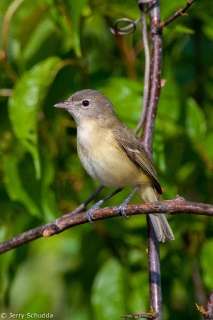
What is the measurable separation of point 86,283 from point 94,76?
158 cm

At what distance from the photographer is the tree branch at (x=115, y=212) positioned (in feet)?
7.97

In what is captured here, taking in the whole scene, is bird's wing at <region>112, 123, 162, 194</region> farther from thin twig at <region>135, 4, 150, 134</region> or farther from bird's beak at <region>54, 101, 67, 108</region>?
bird's beak at <region>54, 101, 67, 108</region>

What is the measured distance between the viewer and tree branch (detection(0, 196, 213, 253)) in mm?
2430

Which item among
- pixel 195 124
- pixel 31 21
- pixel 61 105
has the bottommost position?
pixel 195 124

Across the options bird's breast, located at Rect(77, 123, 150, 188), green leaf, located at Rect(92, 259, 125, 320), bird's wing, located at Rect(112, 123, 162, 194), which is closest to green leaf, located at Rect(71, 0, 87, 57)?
bird's wing, located at Rect(112, 123, 162, 194)

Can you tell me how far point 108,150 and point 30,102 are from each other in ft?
2.58

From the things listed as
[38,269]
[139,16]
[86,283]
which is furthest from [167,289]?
[38,269]

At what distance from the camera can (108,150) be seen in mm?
4246

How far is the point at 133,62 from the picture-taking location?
164 inches

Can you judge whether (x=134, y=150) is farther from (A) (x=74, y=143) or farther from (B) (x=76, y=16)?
(B) (x=76, y=16)

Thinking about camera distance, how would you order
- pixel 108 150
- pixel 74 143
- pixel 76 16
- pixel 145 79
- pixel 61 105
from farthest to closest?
pixel 74 143 < pixel 108 150 < pixel 61 105 < pixel 145 79 < pixel 76 16

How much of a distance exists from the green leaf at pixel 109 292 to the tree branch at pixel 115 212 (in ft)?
2.65

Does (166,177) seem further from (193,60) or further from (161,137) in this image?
(193,60)

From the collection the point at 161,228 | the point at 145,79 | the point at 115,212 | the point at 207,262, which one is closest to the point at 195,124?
the point at 145,79
